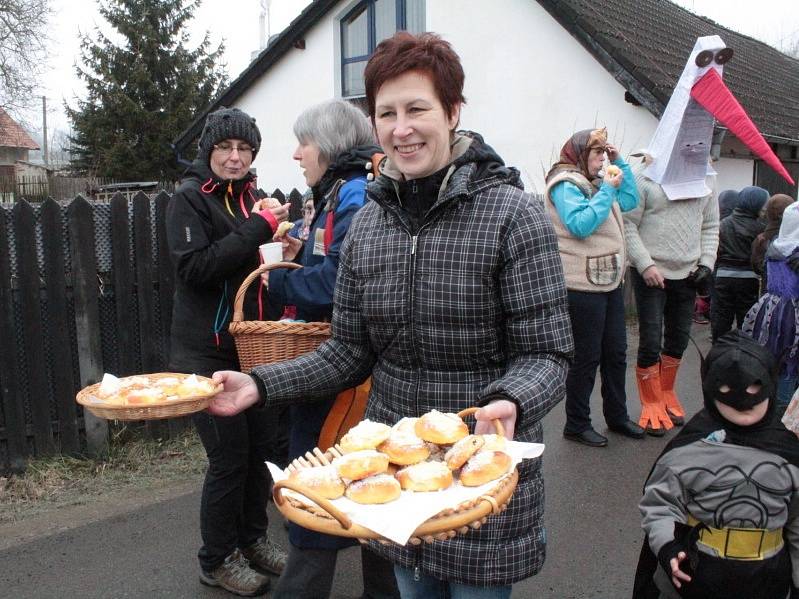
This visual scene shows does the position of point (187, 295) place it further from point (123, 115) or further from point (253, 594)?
point (123, 115)

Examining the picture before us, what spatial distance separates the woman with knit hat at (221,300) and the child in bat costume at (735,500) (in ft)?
5.56

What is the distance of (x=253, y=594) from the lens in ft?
10.6

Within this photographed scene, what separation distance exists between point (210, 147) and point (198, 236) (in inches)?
16.6

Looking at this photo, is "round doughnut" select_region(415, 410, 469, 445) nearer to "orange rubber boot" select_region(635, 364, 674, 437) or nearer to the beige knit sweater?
the beige knit sweater

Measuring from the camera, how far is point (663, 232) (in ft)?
16.7

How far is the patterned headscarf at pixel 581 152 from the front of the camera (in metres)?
4.68

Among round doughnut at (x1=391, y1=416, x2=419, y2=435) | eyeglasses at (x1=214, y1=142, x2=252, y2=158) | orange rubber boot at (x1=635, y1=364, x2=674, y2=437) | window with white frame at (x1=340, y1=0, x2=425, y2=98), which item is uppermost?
window with white frame at (x1=340, y1=0, x2=425, y2=98)

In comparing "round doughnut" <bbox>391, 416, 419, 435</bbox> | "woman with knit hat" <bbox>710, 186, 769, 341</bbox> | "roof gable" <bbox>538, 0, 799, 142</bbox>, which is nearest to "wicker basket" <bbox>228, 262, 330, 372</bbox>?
"round doughnut" <bbox>391, 416, 419, 435</bbox>

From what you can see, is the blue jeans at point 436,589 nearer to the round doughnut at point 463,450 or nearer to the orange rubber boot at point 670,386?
the round doughnut at point 463,450

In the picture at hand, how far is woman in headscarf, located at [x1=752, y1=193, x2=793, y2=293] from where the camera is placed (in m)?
5.52

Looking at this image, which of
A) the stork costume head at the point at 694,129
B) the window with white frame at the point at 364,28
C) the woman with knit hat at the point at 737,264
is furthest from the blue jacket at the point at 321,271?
the window with white frame at the point at 364,28

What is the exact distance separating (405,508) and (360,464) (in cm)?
17

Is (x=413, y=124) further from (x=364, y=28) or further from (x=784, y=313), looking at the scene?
(x=364, y=28)

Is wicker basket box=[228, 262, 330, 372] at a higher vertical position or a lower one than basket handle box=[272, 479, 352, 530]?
higher
